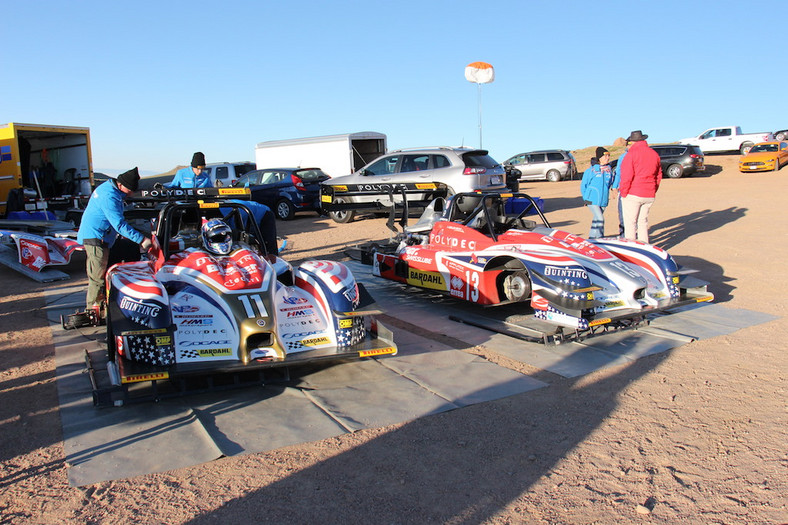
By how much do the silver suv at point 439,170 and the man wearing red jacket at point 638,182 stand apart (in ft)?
14.9

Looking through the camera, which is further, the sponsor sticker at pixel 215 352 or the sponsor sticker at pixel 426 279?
the sponsor sticker at pixel 426 279

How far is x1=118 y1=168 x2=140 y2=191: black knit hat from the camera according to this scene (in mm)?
6473

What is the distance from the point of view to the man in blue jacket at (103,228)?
6.46 meters

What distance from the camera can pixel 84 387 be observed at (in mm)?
4969

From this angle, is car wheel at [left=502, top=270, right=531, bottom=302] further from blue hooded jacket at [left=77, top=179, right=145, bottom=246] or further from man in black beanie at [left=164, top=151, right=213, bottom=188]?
man in black beanie at [left=164, top=151, right=213, bottom=188]

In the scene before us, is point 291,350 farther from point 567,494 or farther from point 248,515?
point 567,494

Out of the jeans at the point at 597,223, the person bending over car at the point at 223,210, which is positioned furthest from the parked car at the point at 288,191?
the jeans at the point at 597,223

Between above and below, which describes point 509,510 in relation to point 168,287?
below

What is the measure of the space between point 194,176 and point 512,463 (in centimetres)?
790

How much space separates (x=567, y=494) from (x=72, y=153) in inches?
672

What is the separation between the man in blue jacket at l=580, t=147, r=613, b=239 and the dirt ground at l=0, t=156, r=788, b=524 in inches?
187

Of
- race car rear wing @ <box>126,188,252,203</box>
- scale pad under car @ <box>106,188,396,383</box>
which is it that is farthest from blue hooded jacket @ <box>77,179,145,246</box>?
scale pad under car @ <box>106,188,396,383</box>

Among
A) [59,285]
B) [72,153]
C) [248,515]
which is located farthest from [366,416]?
[72,153]

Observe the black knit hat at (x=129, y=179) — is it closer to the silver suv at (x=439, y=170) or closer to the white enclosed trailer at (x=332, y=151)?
the silver suv at (x=439, y=170)
